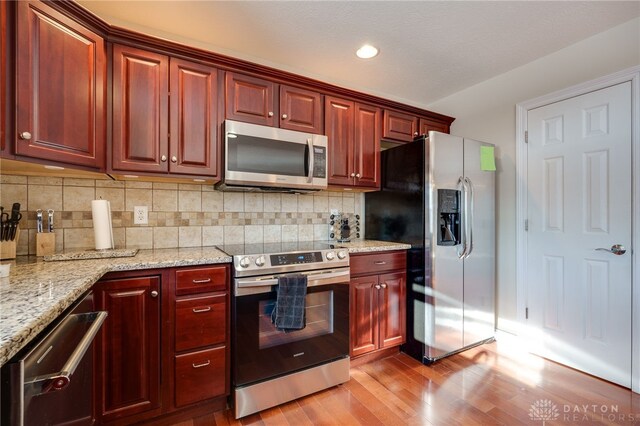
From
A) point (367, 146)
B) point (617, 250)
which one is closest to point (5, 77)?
point (367, 146)

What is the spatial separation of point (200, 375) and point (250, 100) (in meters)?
1.81

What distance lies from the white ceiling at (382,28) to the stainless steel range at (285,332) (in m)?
1.58

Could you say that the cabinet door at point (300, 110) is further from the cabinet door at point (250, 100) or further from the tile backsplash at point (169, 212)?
the tile backsplash at point (169, 212)

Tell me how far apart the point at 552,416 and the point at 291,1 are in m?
2.96

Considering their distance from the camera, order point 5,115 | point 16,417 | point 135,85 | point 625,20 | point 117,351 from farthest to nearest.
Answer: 1. point 625,20
2. point 135,85
3. point 117,351
4. point 5,115
5. point 16,417

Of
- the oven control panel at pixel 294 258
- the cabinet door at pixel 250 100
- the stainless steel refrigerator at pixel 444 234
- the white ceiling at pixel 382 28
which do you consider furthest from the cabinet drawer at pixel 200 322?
the white ceiling at pixel 382 28

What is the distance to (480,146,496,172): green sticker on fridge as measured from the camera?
2.56 metres

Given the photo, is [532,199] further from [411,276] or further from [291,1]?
[291,1]

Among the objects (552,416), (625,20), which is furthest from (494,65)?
(552,416)

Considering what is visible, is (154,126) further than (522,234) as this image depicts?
No

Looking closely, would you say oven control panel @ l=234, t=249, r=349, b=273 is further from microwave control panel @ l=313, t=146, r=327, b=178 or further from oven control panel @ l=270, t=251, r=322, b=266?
microwave control panel @ l=313, t=146, r=327, b=178

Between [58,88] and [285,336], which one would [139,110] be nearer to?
[58,88]

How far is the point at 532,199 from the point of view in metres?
2.49

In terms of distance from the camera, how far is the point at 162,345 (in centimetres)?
156
